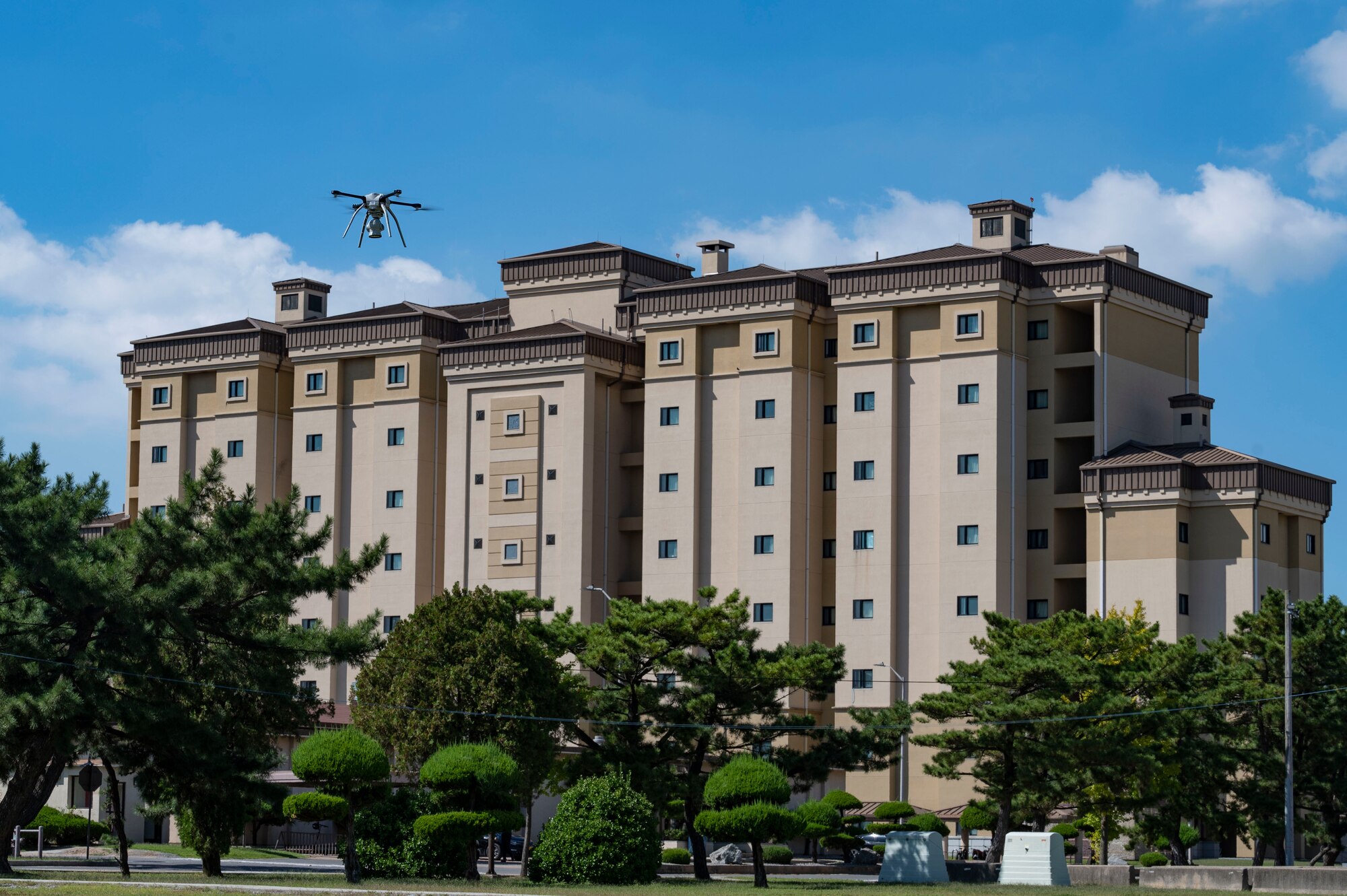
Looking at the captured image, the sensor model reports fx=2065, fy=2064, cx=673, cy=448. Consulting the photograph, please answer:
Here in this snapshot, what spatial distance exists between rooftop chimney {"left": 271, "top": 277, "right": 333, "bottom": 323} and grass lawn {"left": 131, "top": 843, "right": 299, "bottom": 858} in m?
47.2

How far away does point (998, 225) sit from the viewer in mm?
101125

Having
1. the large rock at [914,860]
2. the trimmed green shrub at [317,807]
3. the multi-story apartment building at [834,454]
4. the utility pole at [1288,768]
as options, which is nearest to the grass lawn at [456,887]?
the large rock at [914,860]

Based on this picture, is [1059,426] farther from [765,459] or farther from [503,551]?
[503,551]

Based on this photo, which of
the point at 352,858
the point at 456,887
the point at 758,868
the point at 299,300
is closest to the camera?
the point at 456,887

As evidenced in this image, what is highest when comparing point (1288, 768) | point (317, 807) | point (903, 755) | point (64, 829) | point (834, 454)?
point (834, 454)

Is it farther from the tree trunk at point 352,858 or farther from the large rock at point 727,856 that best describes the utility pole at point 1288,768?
the tree trunk at point 352,858

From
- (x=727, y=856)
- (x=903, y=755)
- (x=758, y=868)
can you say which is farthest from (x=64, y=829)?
(x=903, y=755)

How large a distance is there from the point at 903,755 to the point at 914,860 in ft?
115

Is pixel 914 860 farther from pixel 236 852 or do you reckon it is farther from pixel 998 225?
pixel 998 225

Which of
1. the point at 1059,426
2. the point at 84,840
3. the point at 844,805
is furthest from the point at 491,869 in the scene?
the point at 1059,426

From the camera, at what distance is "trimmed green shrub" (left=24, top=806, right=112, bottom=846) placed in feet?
237

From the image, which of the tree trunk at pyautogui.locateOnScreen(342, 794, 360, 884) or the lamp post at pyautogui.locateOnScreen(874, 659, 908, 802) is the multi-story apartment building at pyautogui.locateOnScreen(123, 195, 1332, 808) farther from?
the tree trunk at pyautogui.locateOnScreen(342, 794, 360, 884)

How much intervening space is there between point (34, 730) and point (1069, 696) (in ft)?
101

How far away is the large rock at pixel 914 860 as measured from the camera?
53938 millimetres
